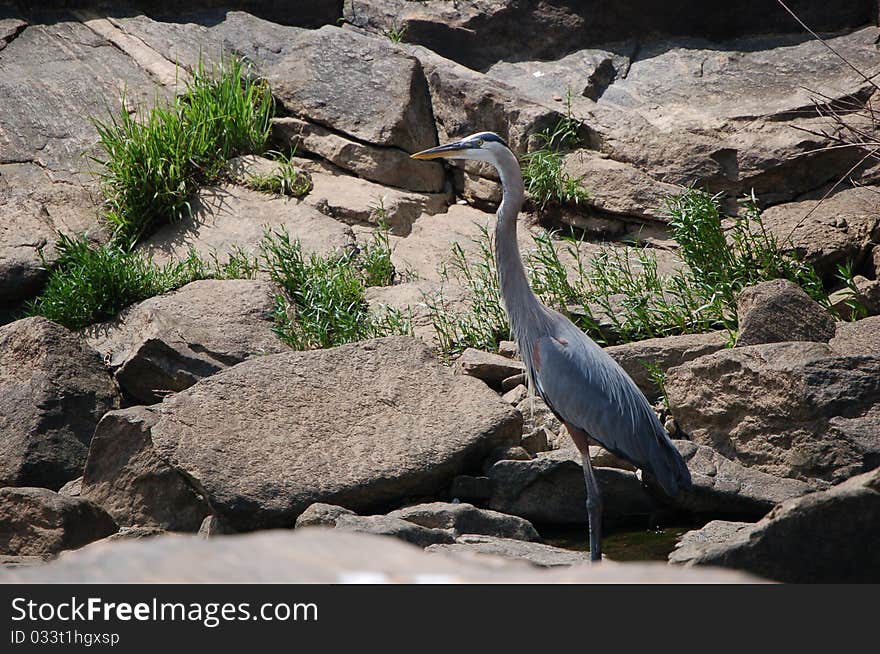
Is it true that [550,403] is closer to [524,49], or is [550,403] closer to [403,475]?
[403,475]

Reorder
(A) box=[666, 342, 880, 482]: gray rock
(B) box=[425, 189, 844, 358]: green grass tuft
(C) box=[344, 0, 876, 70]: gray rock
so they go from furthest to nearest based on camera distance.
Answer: (C) box=[344, 0, 876, 70]: gray rock < (B) box=[425, 189, 844, 358]: green grass tuft < (A) box=[666, 342, 880, 482]: gray rock

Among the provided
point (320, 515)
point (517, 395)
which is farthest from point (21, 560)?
point (517, 395)

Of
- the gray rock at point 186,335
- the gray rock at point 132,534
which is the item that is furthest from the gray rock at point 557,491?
the gray rock at point 186,335

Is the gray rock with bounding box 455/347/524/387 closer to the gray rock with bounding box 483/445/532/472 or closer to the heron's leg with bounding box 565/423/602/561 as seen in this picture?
the gray rock with bounding box 483/445/532/472

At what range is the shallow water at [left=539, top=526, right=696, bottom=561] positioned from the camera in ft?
17.1

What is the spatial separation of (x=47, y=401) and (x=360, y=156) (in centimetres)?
365

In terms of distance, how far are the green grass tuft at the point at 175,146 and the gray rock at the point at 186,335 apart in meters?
1.20

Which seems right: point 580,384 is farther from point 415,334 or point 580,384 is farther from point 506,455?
point 415,334

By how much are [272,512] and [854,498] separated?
2777mm

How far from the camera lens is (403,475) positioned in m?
5.62

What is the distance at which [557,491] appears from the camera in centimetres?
573

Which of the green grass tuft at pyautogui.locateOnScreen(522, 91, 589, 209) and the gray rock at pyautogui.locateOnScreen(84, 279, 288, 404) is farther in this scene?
the green grass tuft at pyautogui.locateOnScreen(522, 91, 589, 209)

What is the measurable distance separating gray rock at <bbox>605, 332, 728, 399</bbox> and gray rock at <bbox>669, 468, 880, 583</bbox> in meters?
3.00

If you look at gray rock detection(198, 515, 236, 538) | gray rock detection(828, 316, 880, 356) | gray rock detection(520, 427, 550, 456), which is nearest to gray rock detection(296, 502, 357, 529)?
gray rock detection(198, 515, 236, 538)
